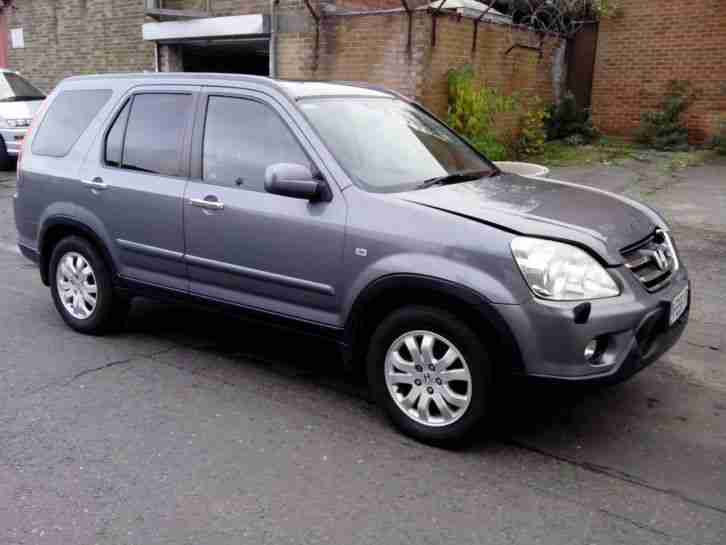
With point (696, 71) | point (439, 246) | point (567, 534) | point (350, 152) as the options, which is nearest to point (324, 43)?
point (696, 71)

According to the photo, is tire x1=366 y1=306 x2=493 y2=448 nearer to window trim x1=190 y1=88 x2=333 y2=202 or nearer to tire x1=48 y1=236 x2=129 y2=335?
window trim x1=190 y1=88 x2=333 y2=202

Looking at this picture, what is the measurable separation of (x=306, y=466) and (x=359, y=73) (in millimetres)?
8505

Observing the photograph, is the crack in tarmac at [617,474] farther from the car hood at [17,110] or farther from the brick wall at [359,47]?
the car hood at [17,110]

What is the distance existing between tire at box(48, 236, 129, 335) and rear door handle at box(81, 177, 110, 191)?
0.42 meters

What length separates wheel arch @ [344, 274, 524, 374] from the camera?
3.51m

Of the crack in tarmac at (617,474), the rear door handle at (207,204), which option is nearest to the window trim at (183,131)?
the rear door handle at (207,204)

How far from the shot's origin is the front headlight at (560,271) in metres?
3.46

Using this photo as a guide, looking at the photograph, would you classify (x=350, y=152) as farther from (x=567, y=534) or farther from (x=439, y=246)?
(x=567, y=534)

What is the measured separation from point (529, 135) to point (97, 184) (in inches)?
361

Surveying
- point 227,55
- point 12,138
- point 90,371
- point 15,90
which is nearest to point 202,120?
point 90,371

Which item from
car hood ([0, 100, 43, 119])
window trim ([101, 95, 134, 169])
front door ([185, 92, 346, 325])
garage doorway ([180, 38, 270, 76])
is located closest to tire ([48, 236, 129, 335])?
window trim ([101, 95, 134, 169])

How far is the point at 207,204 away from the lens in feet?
14.8

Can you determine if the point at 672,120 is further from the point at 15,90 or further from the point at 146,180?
the point at 15,90

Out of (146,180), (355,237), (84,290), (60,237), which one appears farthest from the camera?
(60,237)
